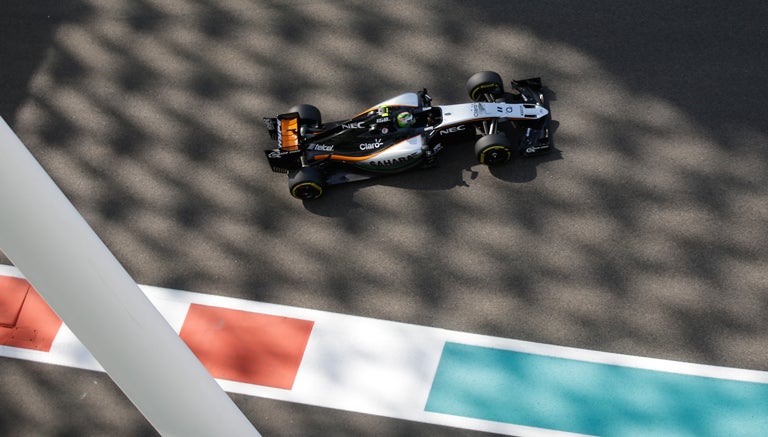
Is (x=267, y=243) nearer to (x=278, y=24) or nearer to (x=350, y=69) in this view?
(x=350, y=69)

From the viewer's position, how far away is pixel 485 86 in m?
8.01

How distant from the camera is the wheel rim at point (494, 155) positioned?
7579mm

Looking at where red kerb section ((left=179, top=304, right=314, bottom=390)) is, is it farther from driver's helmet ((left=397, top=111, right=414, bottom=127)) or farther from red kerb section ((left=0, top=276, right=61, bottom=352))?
driver's helmet ((left=397, top=111, right=414, bottom=127))

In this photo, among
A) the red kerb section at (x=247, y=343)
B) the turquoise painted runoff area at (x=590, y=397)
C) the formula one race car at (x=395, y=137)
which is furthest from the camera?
the formula one race car at (x=395, y=137)

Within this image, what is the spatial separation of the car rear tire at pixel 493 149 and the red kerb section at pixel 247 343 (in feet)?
8.37

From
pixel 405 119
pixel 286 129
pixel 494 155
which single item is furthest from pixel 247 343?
pixel 494 155

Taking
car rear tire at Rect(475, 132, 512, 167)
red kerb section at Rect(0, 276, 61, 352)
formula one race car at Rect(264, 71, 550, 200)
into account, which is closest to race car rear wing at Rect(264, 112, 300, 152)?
formula one race car at Rect(264, 71, 550, 200)

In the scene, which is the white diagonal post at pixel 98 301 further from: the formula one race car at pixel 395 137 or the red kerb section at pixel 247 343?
the formula one race car at pixel 395 137

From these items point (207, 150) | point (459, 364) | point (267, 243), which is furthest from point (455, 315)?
point (207, 150)

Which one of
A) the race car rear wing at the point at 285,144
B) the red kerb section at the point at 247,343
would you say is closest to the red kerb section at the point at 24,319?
the red kerb section at the point at 247,343

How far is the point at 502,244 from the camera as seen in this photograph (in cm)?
755

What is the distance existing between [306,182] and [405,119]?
1.26 m

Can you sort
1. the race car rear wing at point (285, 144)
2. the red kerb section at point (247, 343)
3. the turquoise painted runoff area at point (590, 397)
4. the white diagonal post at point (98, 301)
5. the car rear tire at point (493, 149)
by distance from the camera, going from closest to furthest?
the white diagonal post at point (98, 301), the turquoise painted runoff area at point (590, 397), the red kerb section at point (247, 343), the car rear tire at point (493, 149), the race car rear wing at point (285, 144)

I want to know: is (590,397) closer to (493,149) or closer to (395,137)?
(493,149)
